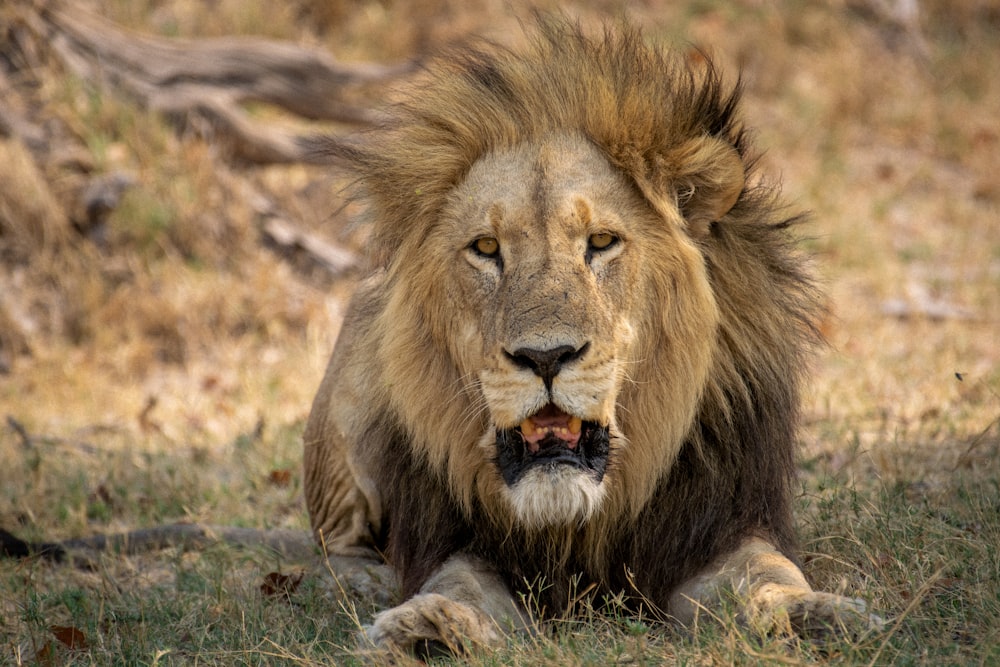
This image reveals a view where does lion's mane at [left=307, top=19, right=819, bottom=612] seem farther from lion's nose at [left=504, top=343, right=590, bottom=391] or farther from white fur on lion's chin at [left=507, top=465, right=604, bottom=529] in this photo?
lion's nose at [left=504, top=343, right=590, bottom=391]

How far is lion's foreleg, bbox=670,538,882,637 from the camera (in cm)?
273

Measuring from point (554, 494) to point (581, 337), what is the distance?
41cm

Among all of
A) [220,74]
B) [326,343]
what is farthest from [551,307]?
[220,74]

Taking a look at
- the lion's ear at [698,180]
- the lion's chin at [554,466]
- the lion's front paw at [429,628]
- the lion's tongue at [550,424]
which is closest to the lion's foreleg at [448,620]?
the lion's front paw at [429,628]

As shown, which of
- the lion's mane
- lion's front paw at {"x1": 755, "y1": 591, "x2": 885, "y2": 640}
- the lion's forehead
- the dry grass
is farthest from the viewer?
the dry grass

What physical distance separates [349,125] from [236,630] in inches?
258

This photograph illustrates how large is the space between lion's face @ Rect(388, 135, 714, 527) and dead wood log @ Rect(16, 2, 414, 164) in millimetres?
5693

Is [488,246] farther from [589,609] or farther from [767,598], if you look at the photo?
[767,598]

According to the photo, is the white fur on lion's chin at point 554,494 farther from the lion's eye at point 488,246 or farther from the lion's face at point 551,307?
the lion's eye at point 488,246

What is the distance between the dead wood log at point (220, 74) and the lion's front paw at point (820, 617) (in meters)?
6.52

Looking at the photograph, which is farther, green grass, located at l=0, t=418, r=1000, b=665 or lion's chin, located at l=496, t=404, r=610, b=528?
lion's chin, located at l=496, t=404, r=610, b=528

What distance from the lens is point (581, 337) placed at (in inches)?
112

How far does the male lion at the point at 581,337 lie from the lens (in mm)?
2953

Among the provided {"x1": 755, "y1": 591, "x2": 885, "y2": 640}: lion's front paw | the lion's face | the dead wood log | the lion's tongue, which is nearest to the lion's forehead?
the lion's face
